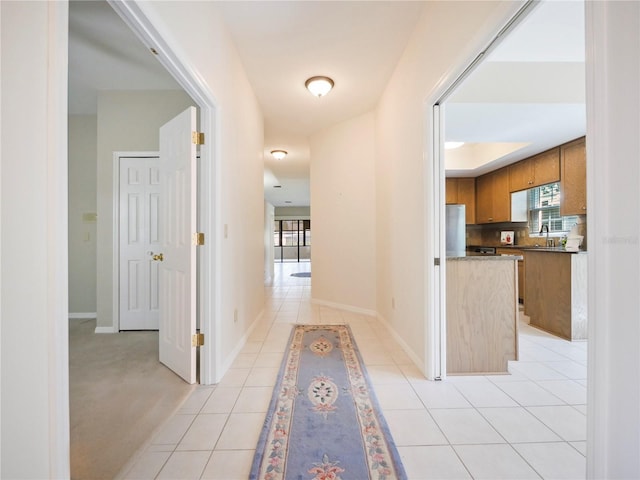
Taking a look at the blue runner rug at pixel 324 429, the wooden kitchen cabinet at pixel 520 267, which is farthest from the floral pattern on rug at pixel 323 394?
the wooden kitchen cabinet at pixel 520 267

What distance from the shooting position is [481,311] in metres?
2.19

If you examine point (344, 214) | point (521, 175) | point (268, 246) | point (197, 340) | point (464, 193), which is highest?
point (521, 175)

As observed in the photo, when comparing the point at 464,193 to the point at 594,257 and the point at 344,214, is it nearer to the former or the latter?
the point at 344,214

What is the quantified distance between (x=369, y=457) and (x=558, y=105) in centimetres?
360

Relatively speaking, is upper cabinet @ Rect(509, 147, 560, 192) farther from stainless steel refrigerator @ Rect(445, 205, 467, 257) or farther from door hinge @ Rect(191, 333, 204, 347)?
door hinge @ Rect(191, 333, 204, 347)

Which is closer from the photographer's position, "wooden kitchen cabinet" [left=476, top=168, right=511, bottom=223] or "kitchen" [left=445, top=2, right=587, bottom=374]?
"kitchen" [left=445, top=2, right=587, bottom=374]

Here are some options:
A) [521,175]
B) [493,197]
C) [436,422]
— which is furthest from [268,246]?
[436,422]

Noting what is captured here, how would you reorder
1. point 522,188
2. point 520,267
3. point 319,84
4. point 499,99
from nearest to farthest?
point 499,99, point 319,84, point 520,267, point 522,188

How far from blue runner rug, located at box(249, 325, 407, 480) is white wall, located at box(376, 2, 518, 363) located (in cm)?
72

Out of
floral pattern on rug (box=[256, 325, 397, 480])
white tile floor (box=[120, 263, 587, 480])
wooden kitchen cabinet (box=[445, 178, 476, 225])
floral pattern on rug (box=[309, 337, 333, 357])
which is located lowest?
white tile floor (box=[120, 263, 587, 480])

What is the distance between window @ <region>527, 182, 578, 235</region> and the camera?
13.9ft

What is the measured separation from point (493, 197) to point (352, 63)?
4.05 metres

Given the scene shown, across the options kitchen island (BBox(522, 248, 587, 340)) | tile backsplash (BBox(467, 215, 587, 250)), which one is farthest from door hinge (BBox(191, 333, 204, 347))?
tile backsplash (BBox(467, 215, 587, 250))

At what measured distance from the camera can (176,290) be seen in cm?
213
